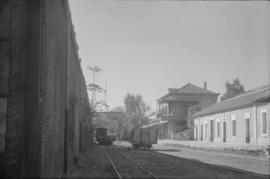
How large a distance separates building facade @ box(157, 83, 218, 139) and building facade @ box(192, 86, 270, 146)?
58.5ft

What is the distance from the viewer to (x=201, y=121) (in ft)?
204

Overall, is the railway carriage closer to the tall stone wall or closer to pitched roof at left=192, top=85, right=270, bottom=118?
pitched roof at left=192, top=85, right=270, bottom=118

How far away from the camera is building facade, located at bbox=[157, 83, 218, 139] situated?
80787 mm

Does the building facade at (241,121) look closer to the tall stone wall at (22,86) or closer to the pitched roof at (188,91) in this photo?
the pitched roof at (188,91)

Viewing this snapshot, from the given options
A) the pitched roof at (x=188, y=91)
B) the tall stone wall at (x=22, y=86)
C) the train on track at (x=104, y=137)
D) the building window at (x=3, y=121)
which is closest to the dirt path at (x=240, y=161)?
the tall stone wall at (x=22, y=86)

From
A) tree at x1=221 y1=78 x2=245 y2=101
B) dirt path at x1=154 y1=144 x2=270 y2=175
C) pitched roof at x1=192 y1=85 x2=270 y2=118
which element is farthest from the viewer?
tree at x1=221 y1=78 x2=245 y2=101

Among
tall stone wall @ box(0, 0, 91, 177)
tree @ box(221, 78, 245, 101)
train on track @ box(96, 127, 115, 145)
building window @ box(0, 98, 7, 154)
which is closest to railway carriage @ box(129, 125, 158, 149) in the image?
train on track @ box(96, 127, 115, 145)

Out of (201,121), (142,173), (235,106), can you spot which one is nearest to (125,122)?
(201,121)

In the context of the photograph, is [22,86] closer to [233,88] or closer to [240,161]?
[240,161]

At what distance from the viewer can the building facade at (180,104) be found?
265 ft

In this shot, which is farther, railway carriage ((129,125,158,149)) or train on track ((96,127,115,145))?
train on track ((96,127,115,145))

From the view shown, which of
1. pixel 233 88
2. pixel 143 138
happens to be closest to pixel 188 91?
pixel 233 88

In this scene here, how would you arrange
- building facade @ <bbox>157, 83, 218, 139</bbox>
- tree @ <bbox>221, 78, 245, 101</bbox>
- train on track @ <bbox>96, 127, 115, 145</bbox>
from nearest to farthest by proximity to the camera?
train on track @ <bbox>96, 127, 115, 145</bbox> → building facade @ <bbox>157, 83, 218, 139</bbox> → tree @ <bbox>221, 78, 245, 101</bbox>

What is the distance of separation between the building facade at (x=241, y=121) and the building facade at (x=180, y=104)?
702 inches
